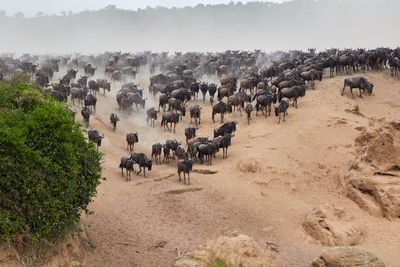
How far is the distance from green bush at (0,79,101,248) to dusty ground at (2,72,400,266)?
2.25 m

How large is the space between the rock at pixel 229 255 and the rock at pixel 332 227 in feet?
12.8

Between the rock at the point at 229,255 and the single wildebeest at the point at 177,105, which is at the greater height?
the single wildebeest at the point at 177,105

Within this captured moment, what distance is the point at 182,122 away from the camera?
106 feet

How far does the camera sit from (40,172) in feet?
32.8

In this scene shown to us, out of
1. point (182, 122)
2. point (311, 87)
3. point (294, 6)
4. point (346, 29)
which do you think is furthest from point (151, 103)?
point (294, 6)

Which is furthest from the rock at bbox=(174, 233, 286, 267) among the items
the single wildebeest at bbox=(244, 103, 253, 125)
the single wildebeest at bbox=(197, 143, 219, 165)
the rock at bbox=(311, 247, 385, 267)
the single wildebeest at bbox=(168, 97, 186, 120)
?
the single wildebeest at bbox=(168, 97, 186, 120)

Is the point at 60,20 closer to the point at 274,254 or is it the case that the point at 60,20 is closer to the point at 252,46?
the point at 252,46

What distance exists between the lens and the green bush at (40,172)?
9.44 m

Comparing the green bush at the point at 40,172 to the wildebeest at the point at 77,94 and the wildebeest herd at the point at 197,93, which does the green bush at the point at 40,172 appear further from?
the wildebeest at the point at 77,94

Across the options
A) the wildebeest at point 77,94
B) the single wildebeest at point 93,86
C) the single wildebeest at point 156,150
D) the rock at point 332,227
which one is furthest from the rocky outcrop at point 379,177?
the single wildebeest at point 93,86

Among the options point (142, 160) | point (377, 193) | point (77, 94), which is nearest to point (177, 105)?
point (77, 94)

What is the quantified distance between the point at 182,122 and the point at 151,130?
11.7 feet

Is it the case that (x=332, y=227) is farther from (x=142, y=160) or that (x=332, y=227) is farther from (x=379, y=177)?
(x=142, y=160)

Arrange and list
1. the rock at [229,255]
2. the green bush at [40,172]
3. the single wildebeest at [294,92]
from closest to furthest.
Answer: the green bush at [40,172], the rock at [229,255], the single wildebeest at [294,92]
